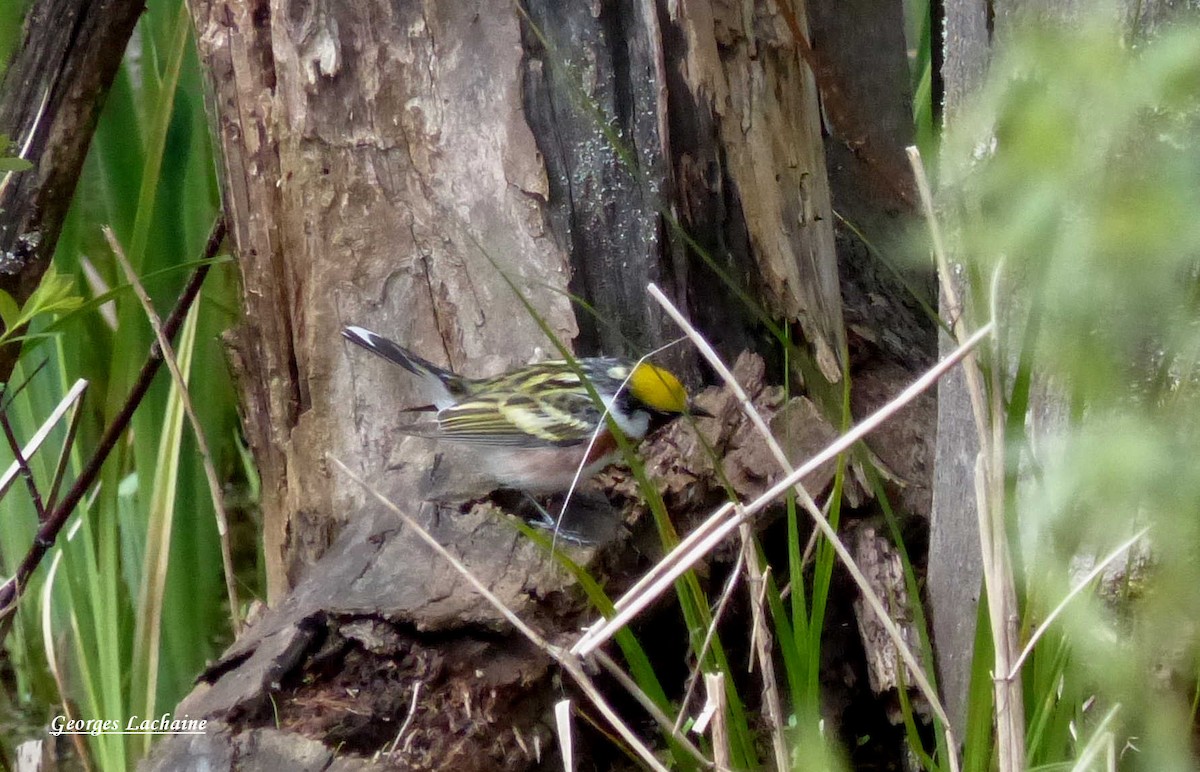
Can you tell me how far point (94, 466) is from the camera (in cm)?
244

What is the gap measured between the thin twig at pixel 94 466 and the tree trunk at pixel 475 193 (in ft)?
0.72

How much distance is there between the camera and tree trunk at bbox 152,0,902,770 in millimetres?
2316

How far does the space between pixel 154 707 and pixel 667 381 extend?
1408mm

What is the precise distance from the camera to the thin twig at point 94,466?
2352 millimetres

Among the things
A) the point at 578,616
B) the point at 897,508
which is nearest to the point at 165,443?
the point at 578,616

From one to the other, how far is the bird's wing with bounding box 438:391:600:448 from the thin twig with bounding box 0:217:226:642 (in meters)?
0.68

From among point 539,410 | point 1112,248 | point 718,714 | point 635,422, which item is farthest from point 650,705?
point 539,410

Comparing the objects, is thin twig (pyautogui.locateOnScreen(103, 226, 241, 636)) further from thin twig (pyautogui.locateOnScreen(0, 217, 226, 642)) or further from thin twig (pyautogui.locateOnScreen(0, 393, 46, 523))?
thin twig (pyautogui.locateOnScreen(0, 393, 46, 523))

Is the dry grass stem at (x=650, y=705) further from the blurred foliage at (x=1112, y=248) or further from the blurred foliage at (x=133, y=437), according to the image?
the blurred foliage at (x=133, y=437)

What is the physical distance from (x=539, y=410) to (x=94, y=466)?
3.30ft

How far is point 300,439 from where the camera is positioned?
2420 millimetres

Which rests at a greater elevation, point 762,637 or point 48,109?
point 48,109

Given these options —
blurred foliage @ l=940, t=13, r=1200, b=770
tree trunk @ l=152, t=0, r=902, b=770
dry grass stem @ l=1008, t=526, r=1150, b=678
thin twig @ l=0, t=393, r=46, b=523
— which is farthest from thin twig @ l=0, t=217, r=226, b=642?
blurred foliage @ l=940, t=13, r=1200, b=770

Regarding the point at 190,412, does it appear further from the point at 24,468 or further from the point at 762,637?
the point at 762,637
